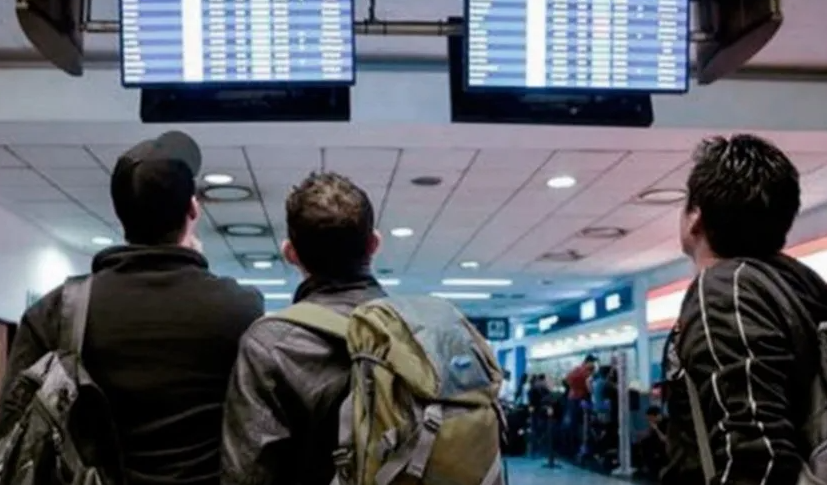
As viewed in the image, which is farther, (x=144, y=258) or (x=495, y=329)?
(x=495, y=329)

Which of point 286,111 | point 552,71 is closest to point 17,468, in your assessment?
point 286,111

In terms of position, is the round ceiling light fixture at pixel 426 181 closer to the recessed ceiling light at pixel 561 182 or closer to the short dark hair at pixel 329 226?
the recessed ceiling light at pixel 561 182

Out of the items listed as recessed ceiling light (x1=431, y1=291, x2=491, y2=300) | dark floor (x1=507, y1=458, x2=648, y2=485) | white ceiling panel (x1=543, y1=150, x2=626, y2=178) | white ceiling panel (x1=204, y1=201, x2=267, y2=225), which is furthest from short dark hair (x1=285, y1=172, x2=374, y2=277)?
recessed ceiling light (x1=431, y1=291, x2=491, y2=300)

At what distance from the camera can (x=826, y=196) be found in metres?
8.17

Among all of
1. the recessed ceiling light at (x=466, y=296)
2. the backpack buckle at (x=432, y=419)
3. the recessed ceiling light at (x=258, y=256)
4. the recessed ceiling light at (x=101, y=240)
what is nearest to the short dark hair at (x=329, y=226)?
the backpack buckle at (x=432, y=419)

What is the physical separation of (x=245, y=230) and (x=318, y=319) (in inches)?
318

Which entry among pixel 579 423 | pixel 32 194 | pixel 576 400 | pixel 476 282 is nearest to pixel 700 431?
pixel 32 194

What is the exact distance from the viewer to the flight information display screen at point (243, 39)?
284cm

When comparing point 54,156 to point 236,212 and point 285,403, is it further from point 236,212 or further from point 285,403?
point 285,403

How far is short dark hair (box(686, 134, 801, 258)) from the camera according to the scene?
1.57m

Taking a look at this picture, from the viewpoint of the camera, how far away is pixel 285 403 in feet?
5.20

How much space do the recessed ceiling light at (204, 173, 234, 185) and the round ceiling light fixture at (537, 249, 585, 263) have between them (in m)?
5.05

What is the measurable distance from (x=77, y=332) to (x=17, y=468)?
0.23 meters

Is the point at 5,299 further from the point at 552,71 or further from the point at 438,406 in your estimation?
the point at 438,406
